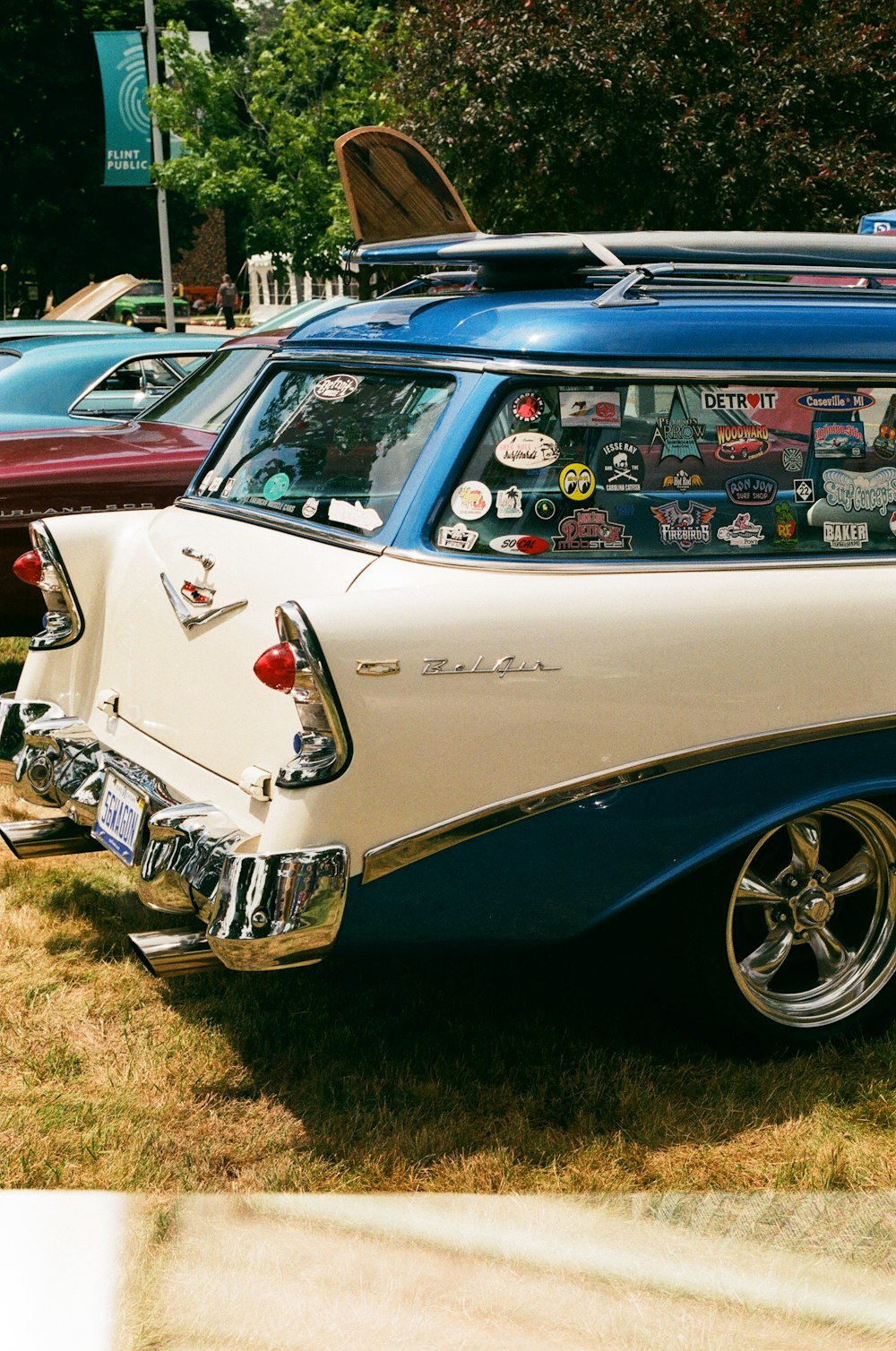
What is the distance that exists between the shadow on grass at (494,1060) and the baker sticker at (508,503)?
3.44 ft

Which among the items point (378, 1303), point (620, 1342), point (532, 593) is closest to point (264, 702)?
point (532, 593)

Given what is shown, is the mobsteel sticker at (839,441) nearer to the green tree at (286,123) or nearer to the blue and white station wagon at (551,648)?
the blue and white station wagon at (551,648)

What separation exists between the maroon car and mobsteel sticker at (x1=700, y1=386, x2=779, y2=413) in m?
3.93

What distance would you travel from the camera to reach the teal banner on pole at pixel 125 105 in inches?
1035

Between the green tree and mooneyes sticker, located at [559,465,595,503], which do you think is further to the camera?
the green tree

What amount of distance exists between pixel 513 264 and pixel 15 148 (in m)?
37.9

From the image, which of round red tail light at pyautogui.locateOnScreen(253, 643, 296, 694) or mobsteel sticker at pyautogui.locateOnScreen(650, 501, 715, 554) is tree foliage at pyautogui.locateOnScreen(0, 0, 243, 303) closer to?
mobsteel sticker at pyautogui.locateOnScreen(650, 501, 715, 554)

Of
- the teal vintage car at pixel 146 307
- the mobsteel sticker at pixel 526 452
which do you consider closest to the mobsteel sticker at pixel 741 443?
the mobsteel sticker at pixel 526 452

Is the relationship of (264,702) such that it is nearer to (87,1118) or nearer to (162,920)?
(87,1118)

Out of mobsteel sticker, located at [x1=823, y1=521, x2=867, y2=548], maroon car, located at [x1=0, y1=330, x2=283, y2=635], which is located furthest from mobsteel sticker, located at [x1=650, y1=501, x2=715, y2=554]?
maroon car, located at [x1=0, y1=330, x2=283, y2=635]

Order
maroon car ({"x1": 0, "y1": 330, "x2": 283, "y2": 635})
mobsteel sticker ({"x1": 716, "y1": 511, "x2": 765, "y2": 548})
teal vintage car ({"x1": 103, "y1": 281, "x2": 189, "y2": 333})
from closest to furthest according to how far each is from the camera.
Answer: mobsteel sticker ({"x1": 716, "y1": 511, "x2": 765, "y2": 548}), maroon car ({"x1": 0, "y1": 330, "x2": 283, "y2": 635}), teal vintage car ({"x1": 103, "y1": 281, "x2": 189, "y2": 333})

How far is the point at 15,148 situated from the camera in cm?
3797

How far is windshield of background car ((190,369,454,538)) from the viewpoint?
3.76 metres

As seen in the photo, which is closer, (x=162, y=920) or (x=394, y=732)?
(x=394, y=732)
